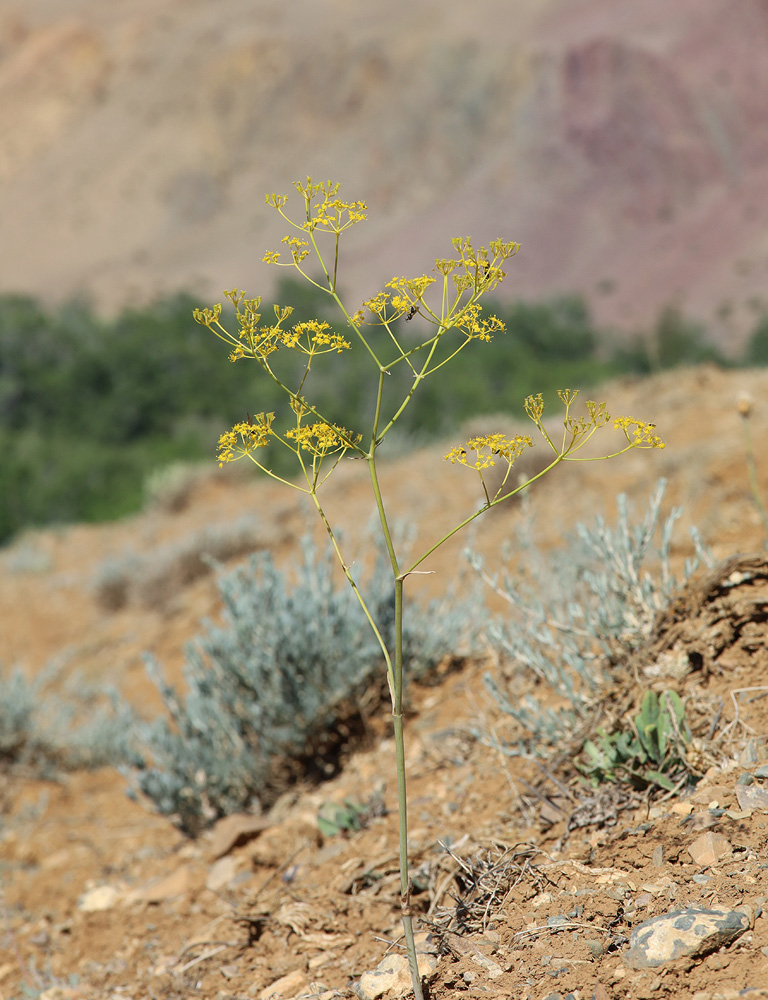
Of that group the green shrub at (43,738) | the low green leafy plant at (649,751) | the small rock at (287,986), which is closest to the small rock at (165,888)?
the small rock at (287,986)

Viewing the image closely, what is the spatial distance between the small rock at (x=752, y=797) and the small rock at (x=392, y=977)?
68 cm

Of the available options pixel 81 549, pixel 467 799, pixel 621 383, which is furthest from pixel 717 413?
pixel 81 549

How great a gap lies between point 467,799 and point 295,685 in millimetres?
839

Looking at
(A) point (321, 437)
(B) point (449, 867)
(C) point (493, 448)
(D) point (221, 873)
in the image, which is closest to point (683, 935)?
(B) point (449, 867)

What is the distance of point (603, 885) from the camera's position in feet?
5.37

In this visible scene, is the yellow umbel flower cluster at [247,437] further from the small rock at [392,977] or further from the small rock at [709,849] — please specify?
the small rock at [709,849]

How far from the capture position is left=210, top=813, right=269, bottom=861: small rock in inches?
106

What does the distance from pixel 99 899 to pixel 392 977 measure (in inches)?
60.8

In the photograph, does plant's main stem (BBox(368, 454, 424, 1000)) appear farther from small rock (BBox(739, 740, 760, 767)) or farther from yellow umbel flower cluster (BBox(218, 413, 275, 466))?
small rock (BBox(739, 740, 760, 767))

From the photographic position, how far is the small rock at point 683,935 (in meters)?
1.35

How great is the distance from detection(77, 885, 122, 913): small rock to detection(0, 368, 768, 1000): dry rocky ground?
0.03 feet

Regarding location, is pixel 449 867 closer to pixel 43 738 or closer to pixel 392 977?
pixel 392 977

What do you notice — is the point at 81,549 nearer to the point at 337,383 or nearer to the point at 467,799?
the point at 467,799

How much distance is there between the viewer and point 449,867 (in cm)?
193
